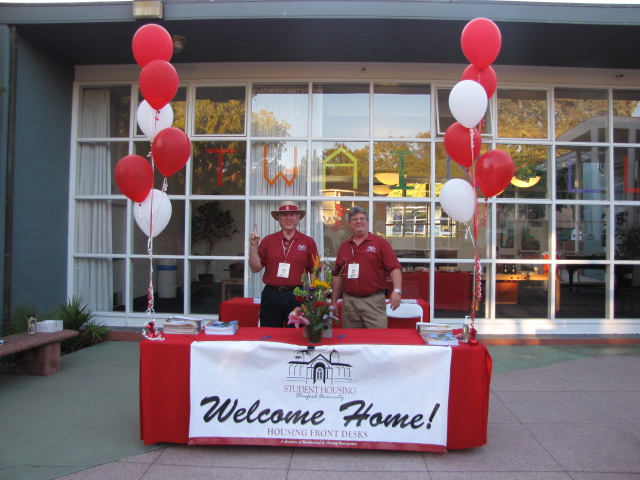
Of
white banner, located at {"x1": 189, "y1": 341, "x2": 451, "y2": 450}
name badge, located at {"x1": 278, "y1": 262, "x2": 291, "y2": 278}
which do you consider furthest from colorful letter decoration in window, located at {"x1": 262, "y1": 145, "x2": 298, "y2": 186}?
white banner, located at {"x1": 189, "y1": 341, "x2": 451, "y2": 450}

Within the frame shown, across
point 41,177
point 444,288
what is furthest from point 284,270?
point 41,177

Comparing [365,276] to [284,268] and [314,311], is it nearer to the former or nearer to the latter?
[284,268]

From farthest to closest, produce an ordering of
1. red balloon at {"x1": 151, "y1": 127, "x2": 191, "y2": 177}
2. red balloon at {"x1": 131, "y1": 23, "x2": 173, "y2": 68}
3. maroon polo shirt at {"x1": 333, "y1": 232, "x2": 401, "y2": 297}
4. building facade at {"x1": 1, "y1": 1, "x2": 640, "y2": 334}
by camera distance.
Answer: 1. building facade at {"x1": 1, "y1": 1, "x2": 640, "y2": 334}
2. maroon polo shirt at {"x1": 333, "y1": 232, "x2": 401, "y2": 297}
3. red balloon at {"x1": 131, "y1": 23, "x2": 173, "y2": 68}
4. red balloon at {"x1": 151, "y1": 127, "x2": 191, "y2": 177}

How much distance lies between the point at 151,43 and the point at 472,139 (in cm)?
292

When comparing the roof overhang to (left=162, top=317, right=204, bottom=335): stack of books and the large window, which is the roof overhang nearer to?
the large window

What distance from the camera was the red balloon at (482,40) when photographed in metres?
3.80

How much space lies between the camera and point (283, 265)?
455cm

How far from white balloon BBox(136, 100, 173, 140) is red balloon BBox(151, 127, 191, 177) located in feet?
0.68

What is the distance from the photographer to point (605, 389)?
4.72m

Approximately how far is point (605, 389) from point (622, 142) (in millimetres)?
4180

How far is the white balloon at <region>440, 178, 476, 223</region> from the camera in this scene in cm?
371

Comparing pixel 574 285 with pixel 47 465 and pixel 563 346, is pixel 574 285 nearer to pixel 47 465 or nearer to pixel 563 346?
pixel 563 346

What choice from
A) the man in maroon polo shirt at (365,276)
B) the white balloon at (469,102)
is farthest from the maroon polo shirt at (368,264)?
the white balloon at (469,102)

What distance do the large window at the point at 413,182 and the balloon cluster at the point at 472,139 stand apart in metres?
3.03
